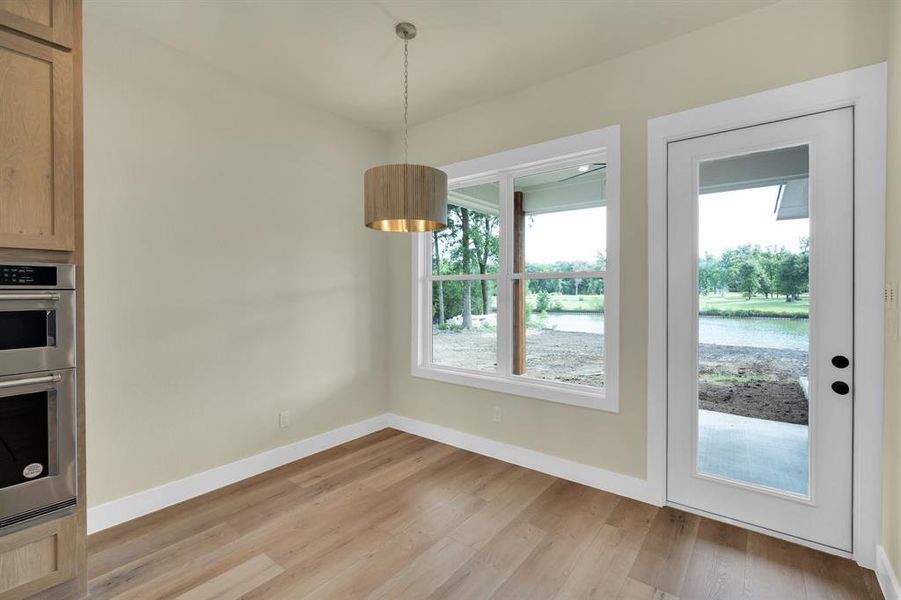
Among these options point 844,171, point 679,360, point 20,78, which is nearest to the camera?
point 20,78

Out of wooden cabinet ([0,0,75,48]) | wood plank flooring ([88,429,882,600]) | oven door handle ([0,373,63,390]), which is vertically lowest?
wood plank flooring ([88,429,882,600])

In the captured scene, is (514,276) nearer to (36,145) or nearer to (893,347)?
(893,347)

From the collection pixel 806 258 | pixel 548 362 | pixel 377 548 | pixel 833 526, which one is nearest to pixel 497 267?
pixel 548 362

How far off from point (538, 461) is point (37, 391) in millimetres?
2878

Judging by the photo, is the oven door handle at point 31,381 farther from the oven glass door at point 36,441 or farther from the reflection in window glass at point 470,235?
the reflection in window glass at point 470,235

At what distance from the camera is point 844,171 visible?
7.02 feet

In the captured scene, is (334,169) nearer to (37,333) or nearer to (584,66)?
(584,66)

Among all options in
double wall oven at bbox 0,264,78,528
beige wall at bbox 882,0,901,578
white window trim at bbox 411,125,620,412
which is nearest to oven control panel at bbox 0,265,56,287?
double wall oven at bbox 0,264,78,528

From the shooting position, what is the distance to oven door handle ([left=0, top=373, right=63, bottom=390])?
1607 millimetres

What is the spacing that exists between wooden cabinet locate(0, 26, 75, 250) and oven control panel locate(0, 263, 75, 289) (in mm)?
79

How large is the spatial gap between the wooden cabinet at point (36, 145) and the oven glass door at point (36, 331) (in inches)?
8.2

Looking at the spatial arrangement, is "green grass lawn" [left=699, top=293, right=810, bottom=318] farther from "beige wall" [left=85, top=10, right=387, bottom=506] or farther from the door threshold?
"beige wall" [left=85, top=10, right=387, bottom=506]

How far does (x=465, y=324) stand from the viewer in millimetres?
3842

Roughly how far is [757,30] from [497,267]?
7.09 ft
